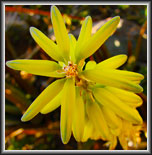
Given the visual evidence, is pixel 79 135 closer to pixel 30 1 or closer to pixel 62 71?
pixel 62 71

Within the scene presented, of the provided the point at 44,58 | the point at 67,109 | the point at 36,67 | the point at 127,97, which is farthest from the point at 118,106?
the point at 44,58

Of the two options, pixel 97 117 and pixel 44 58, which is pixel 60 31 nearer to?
pixel 97 117

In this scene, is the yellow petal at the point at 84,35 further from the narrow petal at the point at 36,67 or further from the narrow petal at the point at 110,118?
the narrow petal at the point at 110,118

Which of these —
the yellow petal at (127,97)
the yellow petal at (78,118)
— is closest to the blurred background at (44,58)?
the yellow petal at (127,97)

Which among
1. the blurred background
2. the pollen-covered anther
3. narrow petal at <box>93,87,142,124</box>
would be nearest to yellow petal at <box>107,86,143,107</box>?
narrow petal at <box>93,87,142,124</box>

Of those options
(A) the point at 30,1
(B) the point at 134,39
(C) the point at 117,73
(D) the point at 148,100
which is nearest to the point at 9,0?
(A) the point at 30,1

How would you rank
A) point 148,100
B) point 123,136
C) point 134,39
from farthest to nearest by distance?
point 134,39 < point 148,100 < point 123,136

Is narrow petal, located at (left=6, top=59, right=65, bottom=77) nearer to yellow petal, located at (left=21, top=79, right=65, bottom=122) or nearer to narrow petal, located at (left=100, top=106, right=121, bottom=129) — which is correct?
yellow petal, located at (left=21, top=79, right=65, bottom=122)
